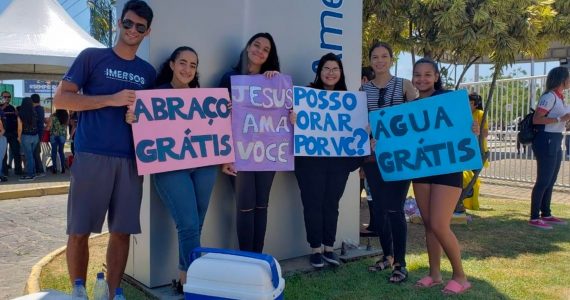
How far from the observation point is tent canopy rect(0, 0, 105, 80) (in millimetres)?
11125

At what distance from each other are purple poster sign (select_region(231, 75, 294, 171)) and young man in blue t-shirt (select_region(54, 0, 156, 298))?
91cm

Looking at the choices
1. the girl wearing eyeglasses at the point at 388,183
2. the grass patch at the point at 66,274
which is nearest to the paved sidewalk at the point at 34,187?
the grass patch at the point at 66,274

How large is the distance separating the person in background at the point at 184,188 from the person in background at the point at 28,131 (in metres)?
8.71

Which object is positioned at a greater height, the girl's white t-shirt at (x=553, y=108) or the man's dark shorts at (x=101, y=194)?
the girl's white t-shirt at (x=553, y=108)

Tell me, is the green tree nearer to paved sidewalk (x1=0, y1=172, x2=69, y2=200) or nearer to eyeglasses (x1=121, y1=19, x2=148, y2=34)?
paved sidewalk (x1=0, y1=172, x2=69, y2=200)

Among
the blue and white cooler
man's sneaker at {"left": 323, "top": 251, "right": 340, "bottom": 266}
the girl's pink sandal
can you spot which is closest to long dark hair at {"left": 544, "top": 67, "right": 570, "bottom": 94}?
the girl's pink sandal

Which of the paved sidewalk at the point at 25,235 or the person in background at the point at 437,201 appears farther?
the paved sidewalk at the point at 25,235

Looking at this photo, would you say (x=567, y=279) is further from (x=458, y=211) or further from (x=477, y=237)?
(x=458, y=211)

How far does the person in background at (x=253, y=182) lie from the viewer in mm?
3914

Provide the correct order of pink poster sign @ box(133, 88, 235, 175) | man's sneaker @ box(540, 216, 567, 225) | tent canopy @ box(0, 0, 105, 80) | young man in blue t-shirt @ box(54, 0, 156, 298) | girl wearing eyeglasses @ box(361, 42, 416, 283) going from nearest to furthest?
1. young man in blue t-shirt @ box(54, 0, 156, 298)
2. pink poster sign @ box(133, 88, 235, 175)
3. girl wearing eyeglasses @ box(361, 42, 416, 283)
4. man's sneaker @ box(540, 216, 567, 225)
5. tent canopy @ box(0, 0, 105, 80)

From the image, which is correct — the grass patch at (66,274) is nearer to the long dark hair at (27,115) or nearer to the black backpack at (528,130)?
the black backpack at (528,130)

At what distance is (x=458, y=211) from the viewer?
267 inches

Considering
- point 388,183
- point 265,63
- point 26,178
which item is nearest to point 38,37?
point 26,178

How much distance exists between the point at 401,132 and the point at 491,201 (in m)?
5.70
